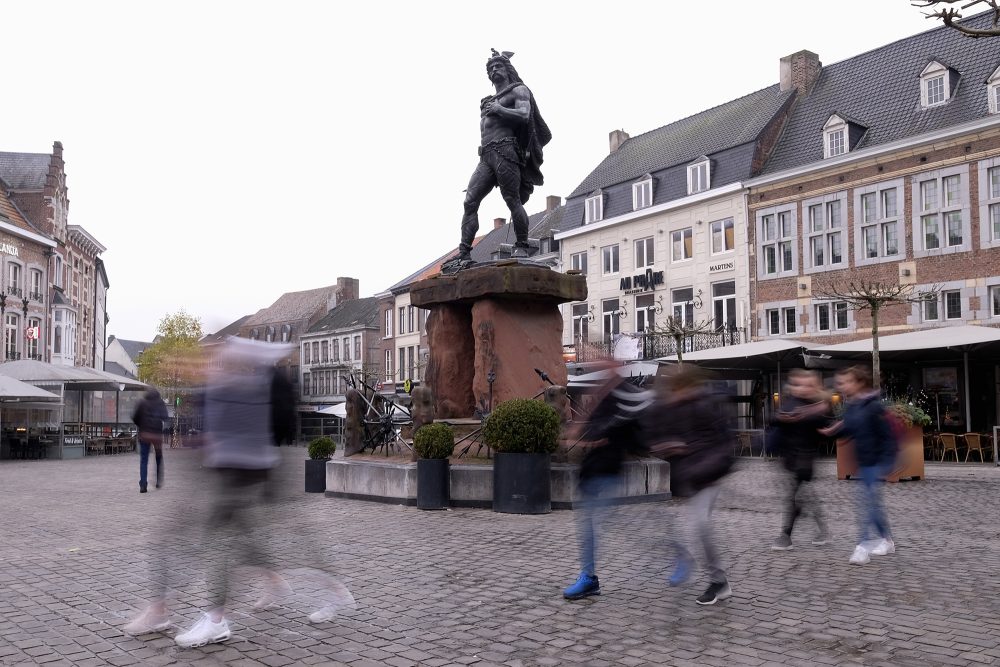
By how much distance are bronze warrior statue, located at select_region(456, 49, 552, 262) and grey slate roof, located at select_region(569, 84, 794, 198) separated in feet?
75.7

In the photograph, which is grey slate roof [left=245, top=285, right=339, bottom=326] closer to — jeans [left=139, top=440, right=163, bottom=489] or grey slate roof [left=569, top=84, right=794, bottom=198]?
grey slate roof [left=569, top=84, right=794, bottom=198]

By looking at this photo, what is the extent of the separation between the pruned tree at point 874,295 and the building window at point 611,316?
9.86 metres

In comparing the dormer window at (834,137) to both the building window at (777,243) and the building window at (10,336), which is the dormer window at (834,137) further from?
the building window at (10,336)

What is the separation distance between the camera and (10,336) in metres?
43.7

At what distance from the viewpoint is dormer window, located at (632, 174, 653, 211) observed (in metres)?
37.9

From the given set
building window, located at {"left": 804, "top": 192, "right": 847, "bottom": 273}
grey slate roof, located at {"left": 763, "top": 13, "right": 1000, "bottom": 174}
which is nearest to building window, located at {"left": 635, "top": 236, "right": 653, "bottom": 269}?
grey slate roof, located at {"left": 763, "top": 13, "right": 1000, "bottom": 174}

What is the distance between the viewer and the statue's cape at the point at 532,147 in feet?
41.1

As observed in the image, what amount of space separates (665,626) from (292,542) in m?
4.00

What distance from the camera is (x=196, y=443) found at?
17.1 ft

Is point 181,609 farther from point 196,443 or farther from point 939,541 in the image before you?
point 939,541

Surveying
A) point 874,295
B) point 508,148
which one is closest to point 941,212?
point 874,295

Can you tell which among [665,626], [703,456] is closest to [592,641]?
[665,626]

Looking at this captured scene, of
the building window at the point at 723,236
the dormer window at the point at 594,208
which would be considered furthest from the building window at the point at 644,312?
the dormer window at the point at 594,208

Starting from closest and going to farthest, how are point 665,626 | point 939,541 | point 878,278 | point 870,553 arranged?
point 665,626, point 870,553, point 939,541, point 878,278
